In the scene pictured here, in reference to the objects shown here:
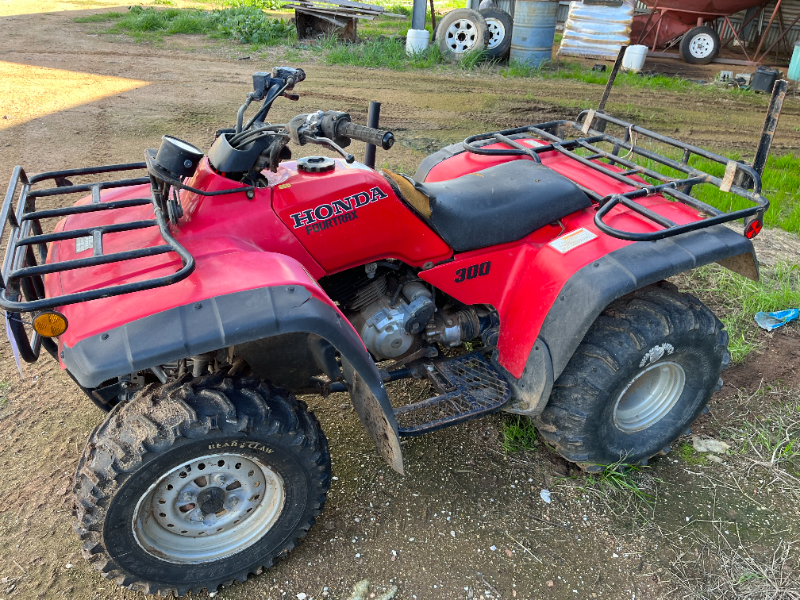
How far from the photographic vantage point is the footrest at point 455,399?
2.65 metres

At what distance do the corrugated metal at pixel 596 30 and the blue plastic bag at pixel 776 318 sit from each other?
27.7 ft

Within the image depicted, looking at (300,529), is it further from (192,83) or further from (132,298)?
(192,83)

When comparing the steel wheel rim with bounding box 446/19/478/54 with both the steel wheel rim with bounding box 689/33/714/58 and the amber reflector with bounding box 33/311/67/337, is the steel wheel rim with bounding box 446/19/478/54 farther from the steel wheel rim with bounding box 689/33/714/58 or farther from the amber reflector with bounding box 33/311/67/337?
the amber reflector with bounding box 33/311/67/337

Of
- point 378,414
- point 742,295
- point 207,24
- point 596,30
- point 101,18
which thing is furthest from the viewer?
point 101,18

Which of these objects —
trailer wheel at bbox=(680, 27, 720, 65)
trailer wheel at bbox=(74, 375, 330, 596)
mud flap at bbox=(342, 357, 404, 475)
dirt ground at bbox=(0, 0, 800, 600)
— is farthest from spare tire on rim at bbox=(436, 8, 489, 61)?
trailer wheel at bbox=(74, 375, 330, 596)

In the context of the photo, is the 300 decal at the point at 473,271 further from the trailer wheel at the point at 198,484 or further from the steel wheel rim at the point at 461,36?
the steel wheel rim at the point at 461,36

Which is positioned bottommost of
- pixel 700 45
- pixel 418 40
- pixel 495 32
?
pixel 418 40

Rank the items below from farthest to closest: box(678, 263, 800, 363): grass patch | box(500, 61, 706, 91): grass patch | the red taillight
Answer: box(500, 61, 706, 91): grass patch < box(678, 263, 800, 363): grass patch < the red taillight

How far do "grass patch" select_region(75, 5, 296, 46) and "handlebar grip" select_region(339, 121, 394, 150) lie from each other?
989cm

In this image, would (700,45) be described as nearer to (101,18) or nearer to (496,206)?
(496,206)

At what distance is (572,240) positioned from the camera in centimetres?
272

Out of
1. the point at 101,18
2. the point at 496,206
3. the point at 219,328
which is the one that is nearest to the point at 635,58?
the point at 496,206

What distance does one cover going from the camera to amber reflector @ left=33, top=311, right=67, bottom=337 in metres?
1.81

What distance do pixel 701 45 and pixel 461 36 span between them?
4943 mm
